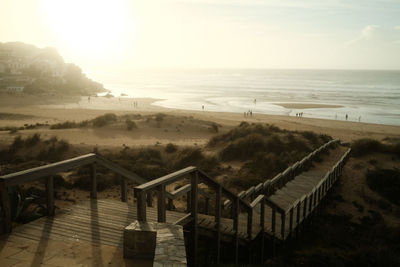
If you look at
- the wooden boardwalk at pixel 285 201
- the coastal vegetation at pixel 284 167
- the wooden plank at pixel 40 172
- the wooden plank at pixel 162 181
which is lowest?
the coastal vegetation at pixel 284 167

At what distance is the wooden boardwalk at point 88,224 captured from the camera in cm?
484

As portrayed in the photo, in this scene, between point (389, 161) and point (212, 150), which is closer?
point (389, 161)

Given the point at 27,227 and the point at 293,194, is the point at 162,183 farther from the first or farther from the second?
the point at 293,194

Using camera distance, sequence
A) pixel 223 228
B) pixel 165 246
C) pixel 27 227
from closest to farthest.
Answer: pixel 165 246, pixel 27 227, pixel 223 228

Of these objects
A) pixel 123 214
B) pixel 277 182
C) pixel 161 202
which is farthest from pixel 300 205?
pixel 161 202

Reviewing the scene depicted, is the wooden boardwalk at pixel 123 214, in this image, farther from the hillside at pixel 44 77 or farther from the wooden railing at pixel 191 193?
the hillside at pixel 44 77

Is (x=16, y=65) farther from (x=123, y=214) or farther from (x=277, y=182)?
(x=123, y=214)

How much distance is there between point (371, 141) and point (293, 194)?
30.8 ft

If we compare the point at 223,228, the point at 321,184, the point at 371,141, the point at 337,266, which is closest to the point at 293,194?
the point at 321,184

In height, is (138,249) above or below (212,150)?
above

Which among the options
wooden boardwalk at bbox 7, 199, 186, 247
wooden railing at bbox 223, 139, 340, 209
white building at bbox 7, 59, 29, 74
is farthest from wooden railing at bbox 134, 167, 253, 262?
white building at bbox 7, 59, 29, 74

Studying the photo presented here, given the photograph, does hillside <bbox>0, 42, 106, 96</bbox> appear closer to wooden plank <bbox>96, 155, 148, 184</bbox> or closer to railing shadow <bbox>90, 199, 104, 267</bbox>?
wooden plank <bbox>96, 155, 148, 184</bbox>

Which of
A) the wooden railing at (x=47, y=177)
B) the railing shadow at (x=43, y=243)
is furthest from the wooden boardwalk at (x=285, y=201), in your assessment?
the railing shadow at (x=43, y=243)

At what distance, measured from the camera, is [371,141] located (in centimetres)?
1809
